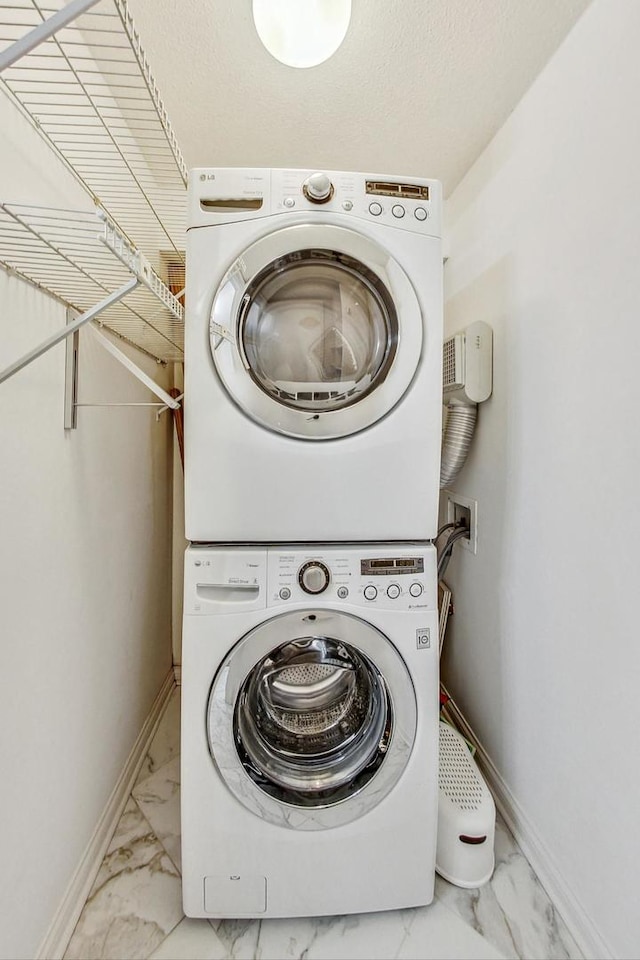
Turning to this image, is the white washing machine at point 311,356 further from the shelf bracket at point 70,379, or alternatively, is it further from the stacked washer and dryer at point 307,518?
the shelf bracket at point 70,379

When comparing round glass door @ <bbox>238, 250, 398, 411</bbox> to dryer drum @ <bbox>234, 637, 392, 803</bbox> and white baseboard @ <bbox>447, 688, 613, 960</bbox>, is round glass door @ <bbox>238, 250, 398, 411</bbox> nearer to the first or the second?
dryer drum @ <bbox>234, 637, 392, 803</bbox>

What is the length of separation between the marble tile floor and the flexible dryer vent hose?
3.98 feet

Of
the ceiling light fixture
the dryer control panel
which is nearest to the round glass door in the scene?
the dryer control panel

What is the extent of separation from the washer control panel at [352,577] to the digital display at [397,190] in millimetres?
918

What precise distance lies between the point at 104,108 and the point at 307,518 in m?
1.18

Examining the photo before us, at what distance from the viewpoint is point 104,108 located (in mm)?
1206

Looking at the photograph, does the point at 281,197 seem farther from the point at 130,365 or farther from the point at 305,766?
the point at 305,766

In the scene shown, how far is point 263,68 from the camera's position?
4.60 feet

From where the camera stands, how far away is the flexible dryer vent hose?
1.71 meters

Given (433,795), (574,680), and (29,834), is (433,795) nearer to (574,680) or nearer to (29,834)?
(574,680)

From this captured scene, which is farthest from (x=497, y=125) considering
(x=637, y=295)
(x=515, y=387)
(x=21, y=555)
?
(x=21, y=555)

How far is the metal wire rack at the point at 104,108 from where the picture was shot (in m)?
0.78

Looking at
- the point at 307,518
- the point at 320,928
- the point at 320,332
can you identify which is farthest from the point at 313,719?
the point at 320,332

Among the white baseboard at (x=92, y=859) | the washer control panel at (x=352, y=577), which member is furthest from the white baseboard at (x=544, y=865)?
the white baseboard at (x=92, y=859)
